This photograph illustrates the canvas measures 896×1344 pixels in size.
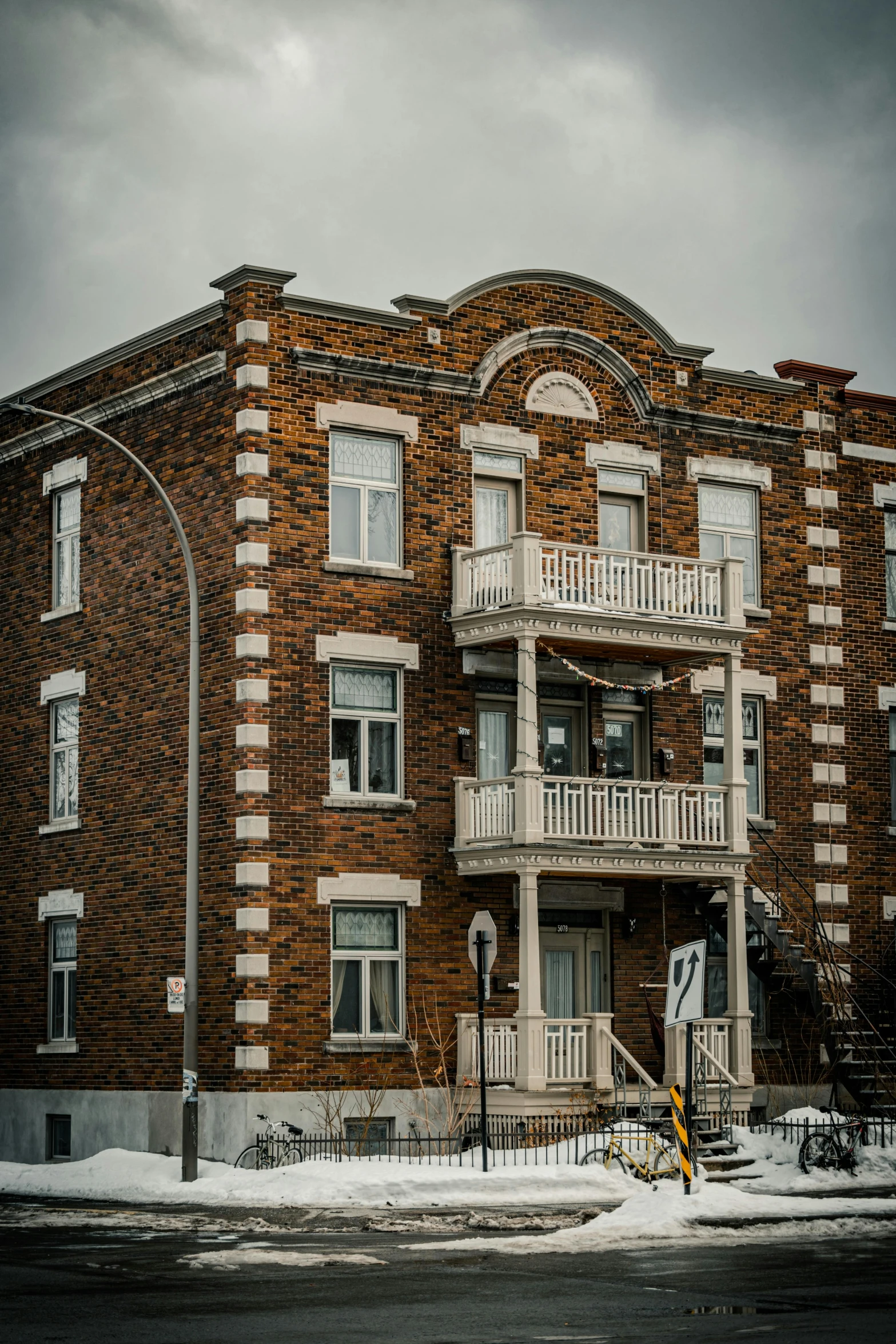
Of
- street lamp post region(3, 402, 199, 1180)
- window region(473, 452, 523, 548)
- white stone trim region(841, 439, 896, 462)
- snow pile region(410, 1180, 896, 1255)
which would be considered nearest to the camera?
snow pile region(410, 1180, 896, 1255)

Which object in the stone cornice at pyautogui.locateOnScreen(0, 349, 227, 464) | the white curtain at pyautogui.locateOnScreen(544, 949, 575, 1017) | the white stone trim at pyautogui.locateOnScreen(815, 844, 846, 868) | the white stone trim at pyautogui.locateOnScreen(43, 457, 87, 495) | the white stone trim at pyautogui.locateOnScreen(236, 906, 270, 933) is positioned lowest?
the white curtain at pyautogui.locateOnScreen(544, 949, 575, 1017)

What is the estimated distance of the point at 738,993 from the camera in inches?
1051

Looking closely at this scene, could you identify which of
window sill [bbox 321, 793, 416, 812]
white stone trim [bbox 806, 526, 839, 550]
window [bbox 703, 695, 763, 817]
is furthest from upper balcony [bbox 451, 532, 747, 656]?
white stone trim [bbox 806, 526, 839, 550]

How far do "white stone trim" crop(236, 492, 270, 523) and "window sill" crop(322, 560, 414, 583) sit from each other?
1127mm

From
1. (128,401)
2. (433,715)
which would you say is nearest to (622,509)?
(433,715)

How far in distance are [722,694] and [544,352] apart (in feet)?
19.7

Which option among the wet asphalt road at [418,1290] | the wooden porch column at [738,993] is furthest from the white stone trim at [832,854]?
the wet asphalt road at [418,1290]

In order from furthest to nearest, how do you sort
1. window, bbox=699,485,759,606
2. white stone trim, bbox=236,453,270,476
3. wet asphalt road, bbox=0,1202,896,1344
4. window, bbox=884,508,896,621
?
window, bbox=884,508,896,621 → window, bbox=699,485,759,606 → white stone trim, bbox=236,453,270,476 → wet asphalt road, bbox=0,1202,896,1344

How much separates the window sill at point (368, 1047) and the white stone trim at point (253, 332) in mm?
9497

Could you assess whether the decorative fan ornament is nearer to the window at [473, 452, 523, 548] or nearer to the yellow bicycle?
the window at [473, 452, 523, 548]

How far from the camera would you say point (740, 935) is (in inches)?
1064

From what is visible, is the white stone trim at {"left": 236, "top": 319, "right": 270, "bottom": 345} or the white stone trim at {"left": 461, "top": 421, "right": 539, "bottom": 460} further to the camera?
the white stone trim at {"left": 461, "top": 421, "right": 539, "bottom": 460}

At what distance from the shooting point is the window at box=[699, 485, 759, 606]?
3019cm

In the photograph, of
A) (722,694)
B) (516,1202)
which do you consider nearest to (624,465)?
(722,694)
